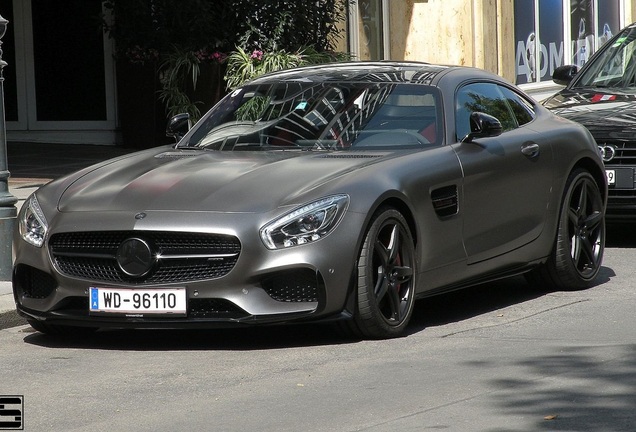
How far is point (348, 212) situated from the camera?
7.21 m

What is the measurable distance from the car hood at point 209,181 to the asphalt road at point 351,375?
2.50 ft

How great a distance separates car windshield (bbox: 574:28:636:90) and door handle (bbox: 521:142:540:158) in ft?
12.3

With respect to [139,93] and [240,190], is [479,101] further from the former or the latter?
[139,93]

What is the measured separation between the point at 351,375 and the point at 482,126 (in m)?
2.12

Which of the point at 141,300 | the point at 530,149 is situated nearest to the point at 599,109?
the point at 530,149

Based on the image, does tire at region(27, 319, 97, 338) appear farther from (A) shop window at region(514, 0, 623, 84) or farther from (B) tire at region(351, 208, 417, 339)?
(A) shop window at region(514, 0, 623, 84)

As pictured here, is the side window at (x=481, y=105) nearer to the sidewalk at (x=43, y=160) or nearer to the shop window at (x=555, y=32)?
the sidewalk at (x=43, y=160)

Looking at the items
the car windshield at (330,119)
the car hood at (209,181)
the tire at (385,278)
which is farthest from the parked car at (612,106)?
the car hood at (209,181)

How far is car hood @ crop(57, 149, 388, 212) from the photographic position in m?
7.24

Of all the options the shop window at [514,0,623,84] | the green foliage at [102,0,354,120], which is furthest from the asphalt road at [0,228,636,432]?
the shop window at [514,0,623,84]

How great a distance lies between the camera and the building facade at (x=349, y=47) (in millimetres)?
18828

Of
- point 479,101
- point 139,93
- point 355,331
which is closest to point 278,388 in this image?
point 355,331

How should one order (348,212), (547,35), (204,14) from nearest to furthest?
1. (348,212)
2. (204,14)
3. (547,35)

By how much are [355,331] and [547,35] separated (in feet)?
57.2
